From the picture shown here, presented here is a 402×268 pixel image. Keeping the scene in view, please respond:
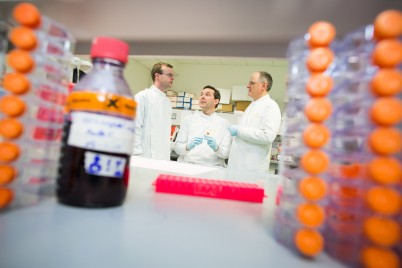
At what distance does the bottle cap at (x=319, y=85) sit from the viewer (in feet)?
0.95

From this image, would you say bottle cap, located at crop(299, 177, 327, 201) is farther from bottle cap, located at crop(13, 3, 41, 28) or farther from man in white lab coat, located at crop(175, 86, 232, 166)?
man in white lab coat, located at crop(175, 86, 232, 166)

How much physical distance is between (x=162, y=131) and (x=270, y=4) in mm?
2326

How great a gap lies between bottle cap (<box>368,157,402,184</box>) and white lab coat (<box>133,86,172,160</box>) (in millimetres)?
2284

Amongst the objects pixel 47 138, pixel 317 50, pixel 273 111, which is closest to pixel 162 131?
pixel 273 111

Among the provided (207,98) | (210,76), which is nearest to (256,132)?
(207,98)

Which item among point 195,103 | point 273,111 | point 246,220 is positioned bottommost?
point 246,220

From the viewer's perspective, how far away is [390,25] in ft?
0.79

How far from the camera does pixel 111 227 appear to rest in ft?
1.05

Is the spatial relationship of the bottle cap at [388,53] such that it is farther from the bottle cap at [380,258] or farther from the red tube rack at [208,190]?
the red tube rack at [208,190]

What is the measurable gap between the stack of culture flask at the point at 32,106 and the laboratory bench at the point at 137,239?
4 centimetres

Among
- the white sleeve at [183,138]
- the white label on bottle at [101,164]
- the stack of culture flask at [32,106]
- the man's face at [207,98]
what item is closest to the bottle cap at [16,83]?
the stack of culture flask at [32,106]

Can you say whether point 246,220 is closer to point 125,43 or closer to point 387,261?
point 387,261

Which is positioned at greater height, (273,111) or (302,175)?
(273,111)

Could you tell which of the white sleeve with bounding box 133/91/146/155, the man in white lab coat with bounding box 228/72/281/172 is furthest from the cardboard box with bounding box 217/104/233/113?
the white sleeve with bounding box 133/91/146/155
